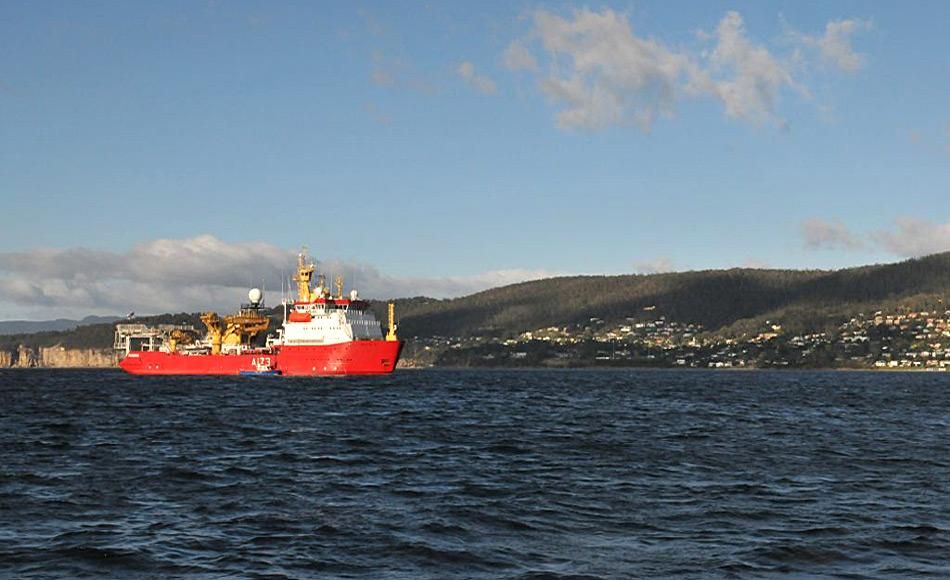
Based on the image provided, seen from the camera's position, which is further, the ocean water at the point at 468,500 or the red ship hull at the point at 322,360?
the red ship hull at the point at 322,360

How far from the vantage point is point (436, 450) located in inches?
Result: 1571

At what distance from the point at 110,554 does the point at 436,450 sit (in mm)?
20749

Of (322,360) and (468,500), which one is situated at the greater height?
(322,360)

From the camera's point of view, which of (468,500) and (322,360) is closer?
(468,500)

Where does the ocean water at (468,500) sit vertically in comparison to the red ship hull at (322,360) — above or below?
below

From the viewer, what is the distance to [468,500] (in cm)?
2673

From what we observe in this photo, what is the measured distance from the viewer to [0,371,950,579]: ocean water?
19.5 m

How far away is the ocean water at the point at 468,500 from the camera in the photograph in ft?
64.1

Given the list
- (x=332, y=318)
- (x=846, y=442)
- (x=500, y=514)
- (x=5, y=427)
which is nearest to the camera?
(x=500, y=514)

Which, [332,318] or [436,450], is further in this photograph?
[332,318]

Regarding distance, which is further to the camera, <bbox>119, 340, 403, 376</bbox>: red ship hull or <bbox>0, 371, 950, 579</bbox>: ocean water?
<bbox>119, 340, 403, 376</bbox>: red ship hull

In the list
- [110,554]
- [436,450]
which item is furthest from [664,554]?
[436,450]

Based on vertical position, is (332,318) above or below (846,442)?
above

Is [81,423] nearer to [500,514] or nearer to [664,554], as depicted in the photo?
[500,514]
